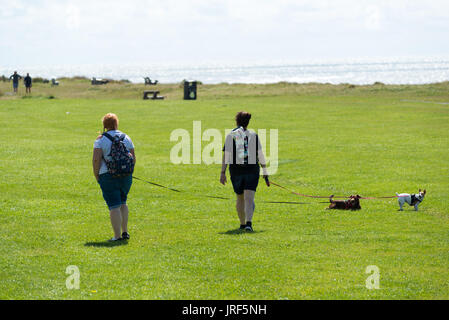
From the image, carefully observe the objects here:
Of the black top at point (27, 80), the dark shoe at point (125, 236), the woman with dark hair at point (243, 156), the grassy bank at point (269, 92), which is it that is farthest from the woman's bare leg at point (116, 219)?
the black top at point (27, 80)

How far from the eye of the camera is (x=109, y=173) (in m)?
11.5

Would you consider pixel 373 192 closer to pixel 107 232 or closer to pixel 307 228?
pixel 307 228

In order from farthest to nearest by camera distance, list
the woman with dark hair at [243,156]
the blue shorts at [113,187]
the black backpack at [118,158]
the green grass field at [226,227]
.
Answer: the woman with dark hair at [243,156]
the blue shorts at [113,187]
the black backpack at [118,158]
the green grass field at [226,227]

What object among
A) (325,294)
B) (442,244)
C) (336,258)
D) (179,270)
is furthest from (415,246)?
(179,270)

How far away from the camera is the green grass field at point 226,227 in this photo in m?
9.46

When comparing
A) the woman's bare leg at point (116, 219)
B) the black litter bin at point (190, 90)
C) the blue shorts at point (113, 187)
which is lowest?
the woman's bare leg at point (116, 219)

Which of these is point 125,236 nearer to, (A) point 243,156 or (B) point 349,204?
(A) point 243,156

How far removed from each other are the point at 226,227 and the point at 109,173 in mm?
3188

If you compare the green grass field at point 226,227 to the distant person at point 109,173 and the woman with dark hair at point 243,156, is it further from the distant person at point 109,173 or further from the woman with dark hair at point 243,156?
the woman with dark hair at point 243,156

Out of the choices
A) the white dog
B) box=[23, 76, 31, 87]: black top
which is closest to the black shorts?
the white dog

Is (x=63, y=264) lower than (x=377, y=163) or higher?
lower

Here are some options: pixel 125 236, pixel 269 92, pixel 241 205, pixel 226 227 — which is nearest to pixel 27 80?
pixel 269 92

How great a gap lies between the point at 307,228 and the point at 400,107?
3709cm

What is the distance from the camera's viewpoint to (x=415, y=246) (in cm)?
1203
